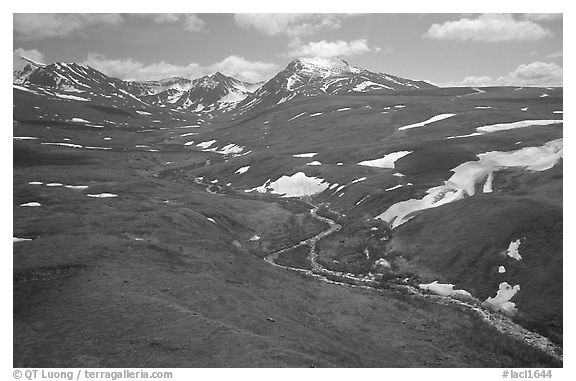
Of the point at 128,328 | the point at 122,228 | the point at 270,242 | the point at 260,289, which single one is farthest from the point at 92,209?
the point at 128,328

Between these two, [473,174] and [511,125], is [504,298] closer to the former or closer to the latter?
[473,174]

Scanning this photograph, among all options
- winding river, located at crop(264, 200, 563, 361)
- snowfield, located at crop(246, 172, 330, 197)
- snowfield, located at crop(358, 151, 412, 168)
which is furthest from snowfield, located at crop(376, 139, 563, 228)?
snowfield, located at crop(246, 172, 330, 197)

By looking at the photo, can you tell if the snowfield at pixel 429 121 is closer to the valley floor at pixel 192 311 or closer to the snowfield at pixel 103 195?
the snowfield at pixel 103 195

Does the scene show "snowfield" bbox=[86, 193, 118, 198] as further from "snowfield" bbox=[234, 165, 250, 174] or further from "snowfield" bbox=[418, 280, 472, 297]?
"snowfield" bbox=[418, 280, 472, 297]

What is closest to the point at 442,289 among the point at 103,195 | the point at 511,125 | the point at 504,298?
the point at 504,298

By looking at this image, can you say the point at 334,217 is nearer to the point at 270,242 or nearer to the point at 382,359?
the point at 270,242

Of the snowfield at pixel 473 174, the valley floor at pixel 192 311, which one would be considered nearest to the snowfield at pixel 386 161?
the snowfield at pixel 473 174
